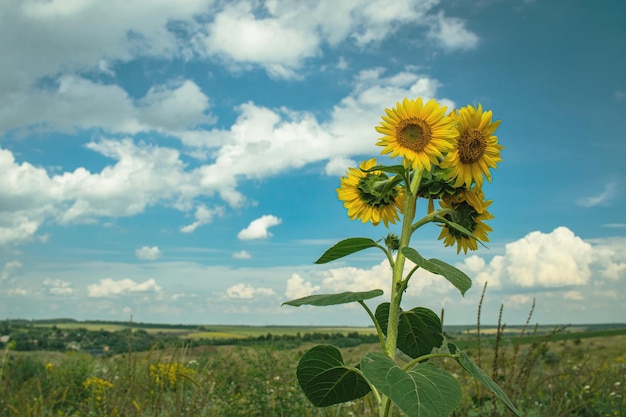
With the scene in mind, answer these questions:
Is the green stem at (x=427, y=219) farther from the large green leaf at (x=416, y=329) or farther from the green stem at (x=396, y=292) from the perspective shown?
the large green leaf at (x=416, y=329)

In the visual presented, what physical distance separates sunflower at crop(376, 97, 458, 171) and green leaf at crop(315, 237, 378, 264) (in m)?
0.38

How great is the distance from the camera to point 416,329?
2.40 meters

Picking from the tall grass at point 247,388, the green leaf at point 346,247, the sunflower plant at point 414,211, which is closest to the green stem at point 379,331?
the sunflower plant at point 414,211

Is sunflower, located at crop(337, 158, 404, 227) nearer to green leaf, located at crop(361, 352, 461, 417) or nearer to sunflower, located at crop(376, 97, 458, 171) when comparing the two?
sunflower, located at crop(376, 97, 458, 171)

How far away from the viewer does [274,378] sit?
6.56 meters

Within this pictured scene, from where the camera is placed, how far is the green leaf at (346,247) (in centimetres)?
227

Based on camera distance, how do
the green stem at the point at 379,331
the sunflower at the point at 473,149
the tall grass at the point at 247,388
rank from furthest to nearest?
the tall grass at the point at 247,388 → the sunflower at the point at 473,149 → the green stem at the point at 379,331

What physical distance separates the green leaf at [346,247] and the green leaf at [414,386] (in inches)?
19.1

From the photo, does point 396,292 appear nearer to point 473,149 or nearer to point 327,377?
point 327,377

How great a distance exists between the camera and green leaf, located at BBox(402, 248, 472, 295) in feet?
6.23

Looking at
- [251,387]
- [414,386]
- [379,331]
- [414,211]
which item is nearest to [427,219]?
[414,211]

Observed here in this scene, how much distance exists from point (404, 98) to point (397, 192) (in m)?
0.46

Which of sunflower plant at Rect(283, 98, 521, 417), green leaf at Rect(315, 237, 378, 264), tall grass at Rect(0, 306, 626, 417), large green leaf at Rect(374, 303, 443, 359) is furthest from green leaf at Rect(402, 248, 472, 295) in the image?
tall grass at Rect(0, 306, 626, 417)

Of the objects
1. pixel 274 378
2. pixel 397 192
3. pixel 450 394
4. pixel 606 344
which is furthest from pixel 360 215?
pixel 606 344
